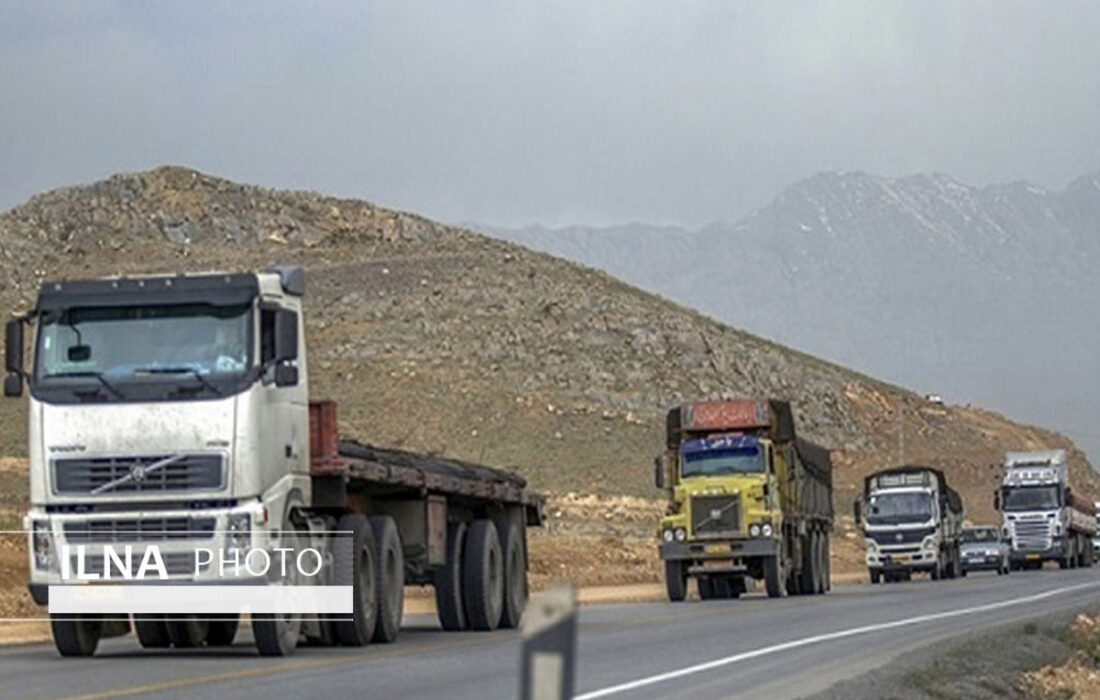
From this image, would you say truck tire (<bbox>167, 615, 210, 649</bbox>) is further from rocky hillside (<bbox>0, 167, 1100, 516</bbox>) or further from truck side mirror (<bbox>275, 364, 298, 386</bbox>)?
rocky hillside (<bbox>0, 167, 1100, 516</bbox>)

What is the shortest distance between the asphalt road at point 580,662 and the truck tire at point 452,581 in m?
0.33

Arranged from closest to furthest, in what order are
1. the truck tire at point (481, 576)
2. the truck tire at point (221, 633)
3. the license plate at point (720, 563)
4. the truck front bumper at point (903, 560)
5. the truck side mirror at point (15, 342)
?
the truck side mirror at point (15, 342), the truck tire at point (221, 633), the truck tire at point (481, 576), the license plate at point (720, 563), the truck front bumper at point (903, 560)

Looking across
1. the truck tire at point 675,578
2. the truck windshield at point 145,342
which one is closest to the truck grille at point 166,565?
the truck windshield at point 145,342

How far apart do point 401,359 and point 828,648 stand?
80.3 meters

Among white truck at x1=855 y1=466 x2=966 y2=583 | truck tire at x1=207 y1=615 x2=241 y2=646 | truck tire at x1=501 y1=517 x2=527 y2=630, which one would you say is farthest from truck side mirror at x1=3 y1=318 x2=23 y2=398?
white truck at x1=855 y1=466 x2=966 y2=583

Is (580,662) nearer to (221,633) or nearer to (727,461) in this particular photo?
(221,633)

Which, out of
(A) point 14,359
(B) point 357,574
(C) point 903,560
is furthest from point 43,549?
(C) point 903,560

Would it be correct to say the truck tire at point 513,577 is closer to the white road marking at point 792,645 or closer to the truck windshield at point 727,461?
the white road marking at point 792,645

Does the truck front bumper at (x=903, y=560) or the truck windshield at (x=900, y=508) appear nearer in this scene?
the truck front bumper at (x=903, y=560)

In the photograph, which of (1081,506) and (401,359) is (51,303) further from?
(401,359)

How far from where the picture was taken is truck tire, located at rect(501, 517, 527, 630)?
2875 centimetres

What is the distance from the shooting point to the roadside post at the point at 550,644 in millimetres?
6258

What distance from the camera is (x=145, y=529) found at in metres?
20.3

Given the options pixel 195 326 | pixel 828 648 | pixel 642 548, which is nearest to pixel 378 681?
pixel 195 326
